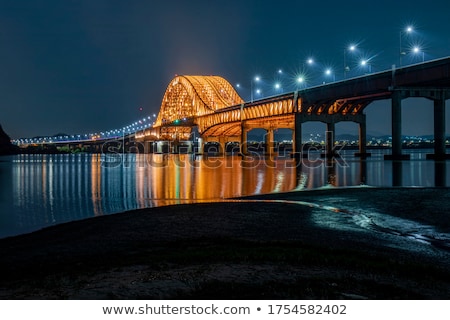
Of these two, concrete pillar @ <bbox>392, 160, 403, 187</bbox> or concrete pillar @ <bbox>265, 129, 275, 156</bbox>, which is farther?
concrete pillar @ <bbox>265, 129, 275, 156</bbox>

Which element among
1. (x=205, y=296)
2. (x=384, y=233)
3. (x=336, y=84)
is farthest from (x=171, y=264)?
(x=336, y=84)

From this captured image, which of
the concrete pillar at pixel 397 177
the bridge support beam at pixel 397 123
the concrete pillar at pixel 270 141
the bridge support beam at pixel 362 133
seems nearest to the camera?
the concrete pillar at pixel 397 177

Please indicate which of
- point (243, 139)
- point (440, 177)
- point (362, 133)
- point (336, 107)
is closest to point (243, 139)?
point (243, 139)

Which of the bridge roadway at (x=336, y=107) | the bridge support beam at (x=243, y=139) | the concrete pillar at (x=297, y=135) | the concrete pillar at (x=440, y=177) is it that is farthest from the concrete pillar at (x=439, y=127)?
the bridge support beam at (x=243, y=139)

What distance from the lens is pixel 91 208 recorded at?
29.3 meters

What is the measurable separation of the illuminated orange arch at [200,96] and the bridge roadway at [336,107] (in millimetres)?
657

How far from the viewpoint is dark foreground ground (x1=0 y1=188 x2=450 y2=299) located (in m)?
8.12

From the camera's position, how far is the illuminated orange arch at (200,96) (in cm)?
16975

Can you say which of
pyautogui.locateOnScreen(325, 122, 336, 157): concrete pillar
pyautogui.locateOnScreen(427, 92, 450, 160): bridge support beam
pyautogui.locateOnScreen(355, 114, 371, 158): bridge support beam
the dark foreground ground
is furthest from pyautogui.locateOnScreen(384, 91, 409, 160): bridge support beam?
the dark foreground ground

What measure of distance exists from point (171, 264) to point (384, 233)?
26.8 ft

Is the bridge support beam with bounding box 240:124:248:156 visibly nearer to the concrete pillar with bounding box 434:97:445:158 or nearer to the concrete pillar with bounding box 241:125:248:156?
the concrete pillar with bounding box 241:125:248:156

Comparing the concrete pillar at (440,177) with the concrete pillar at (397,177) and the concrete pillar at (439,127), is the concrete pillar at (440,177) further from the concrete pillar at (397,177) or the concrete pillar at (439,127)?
the concrete pillar at (439,127)

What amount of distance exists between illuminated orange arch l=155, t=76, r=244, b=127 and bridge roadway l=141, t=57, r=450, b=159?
657 mm
